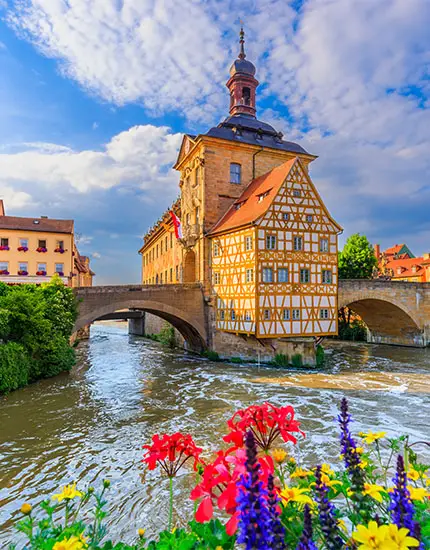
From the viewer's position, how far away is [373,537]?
4.60ft

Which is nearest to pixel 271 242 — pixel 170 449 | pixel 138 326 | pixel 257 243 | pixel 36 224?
pixel 257 243

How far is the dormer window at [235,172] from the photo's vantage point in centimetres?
2253

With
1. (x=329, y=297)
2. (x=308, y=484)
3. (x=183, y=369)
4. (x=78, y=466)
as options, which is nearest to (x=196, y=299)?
(x=183, y=369)

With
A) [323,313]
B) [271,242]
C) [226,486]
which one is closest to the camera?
[226,486]

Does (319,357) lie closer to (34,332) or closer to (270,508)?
(34,332)

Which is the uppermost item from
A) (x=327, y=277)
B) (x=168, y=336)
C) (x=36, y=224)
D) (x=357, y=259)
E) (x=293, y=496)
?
(x=36, y=224)

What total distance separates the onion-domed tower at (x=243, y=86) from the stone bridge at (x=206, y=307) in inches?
A: 549

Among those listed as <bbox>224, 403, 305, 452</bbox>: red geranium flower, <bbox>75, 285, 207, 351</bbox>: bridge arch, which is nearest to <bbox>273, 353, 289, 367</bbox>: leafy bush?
<bbox>75, 285, 207, 351</bbox>: bridge arch

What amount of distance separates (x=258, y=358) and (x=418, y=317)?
13.9 m

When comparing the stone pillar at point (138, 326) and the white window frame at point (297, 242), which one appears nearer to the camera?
the white window frame at point (297, 242)

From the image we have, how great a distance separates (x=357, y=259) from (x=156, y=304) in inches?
794

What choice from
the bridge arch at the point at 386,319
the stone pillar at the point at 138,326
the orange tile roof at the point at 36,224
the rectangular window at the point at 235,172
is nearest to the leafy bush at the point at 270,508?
the rectangular window at the point at 235,172

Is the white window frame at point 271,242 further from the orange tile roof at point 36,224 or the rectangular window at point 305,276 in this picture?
the orange tile roof at point 36,224

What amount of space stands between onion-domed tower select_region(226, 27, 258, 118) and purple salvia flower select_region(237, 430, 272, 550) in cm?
2811
